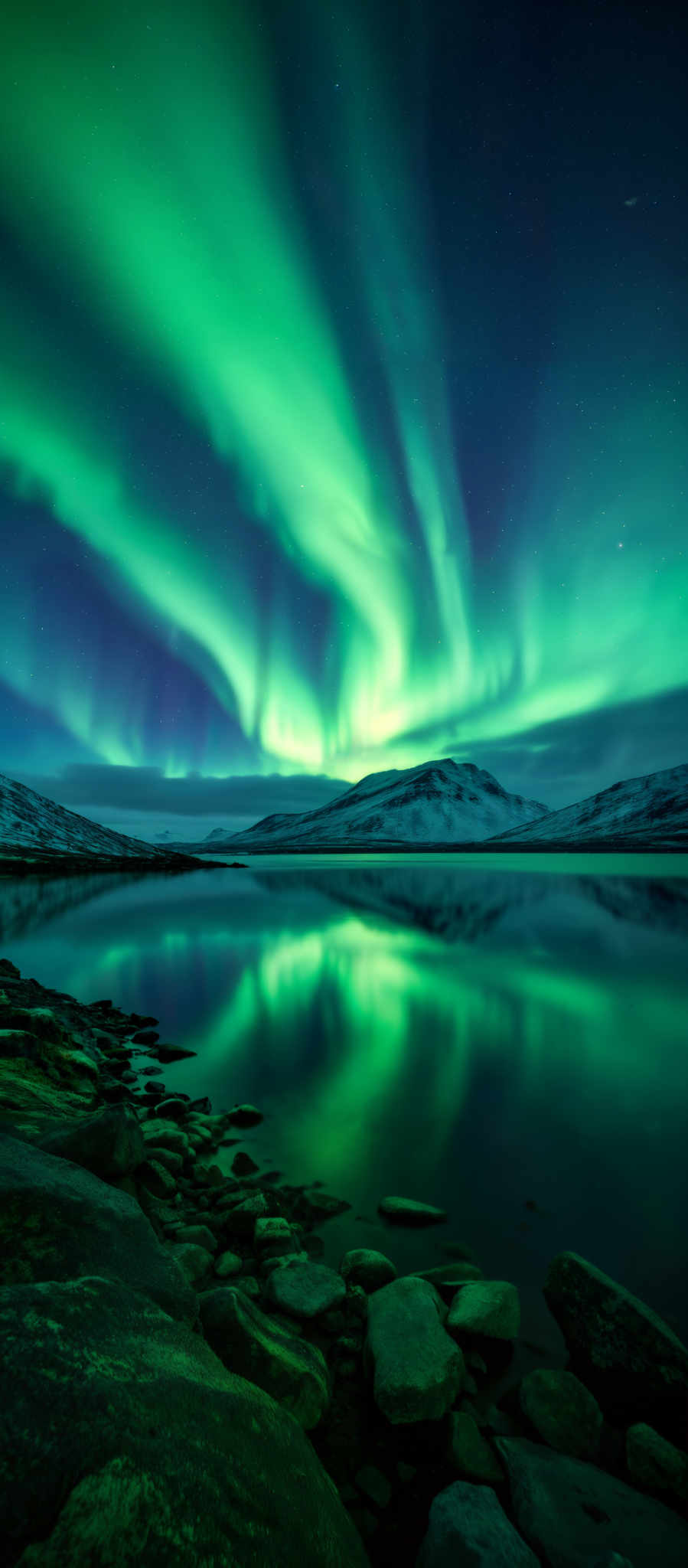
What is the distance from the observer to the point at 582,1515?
144 inches

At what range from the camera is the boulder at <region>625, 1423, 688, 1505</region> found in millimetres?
3979

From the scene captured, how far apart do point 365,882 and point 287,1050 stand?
74.9m

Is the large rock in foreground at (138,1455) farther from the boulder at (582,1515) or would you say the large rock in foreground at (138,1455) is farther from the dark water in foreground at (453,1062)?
the dark water in foreground at (453,1062)

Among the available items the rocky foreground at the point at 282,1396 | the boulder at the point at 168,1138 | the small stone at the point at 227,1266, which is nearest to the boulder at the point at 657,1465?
the rocky foreground at the point at 282,1396

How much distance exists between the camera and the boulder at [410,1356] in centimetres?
430

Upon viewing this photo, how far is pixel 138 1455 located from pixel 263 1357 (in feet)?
7.61

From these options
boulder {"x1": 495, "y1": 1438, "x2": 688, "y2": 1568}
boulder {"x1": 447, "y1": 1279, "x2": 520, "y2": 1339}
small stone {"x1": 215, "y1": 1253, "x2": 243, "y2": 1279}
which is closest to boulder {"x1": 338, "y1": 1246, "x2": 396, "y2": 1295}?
boulder {"x1": 447, "y1": 1279, "x2": 520, "y2": 1339}

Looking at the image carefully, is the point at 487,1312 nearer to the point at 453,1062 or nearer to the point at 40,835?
the point at 453,1062

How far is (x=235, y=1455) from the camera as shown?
2711mm

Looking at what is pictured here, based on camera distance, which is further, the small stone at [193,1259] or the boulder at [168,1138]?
the boulder at [168,1138]

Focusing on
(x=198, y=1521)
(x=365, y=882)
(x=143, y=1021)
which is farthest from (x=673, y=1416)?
(x=365, y=882)

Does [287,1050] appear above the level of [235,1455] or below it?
below

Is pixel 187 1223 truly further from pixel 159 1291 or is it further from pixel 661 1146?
pixel 661 1146

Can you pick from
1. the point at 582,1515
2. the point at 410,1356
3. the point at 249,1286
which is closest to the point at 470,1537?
the point at 582,1515
